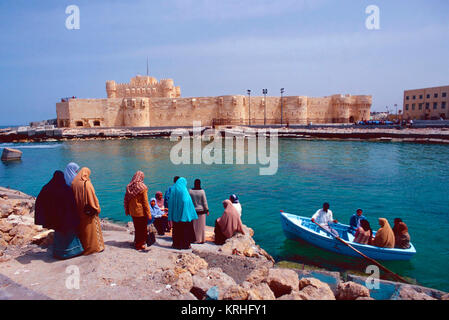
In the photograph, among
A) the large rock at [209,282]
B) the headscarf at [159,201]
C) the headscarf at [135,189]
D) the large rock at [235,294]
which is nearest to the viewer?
the large rock at [235,294]

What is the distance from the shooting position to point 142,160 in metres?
19.2

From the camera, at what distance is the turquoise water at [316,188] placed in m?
6.48

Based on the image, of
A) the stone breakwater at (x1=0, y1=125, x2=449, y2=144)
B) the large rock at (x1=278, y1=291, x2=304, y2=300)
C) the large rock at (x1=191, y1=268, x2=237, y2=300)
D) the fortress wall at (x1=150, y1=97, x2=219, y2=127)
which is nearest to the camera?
the large rock at (x1=278, y1=291, x2=304, y2=300)

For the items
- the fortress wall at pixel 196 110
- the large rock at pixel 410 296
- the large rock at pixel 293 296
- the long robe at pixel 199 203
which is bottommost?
the large rock at pixel 410 296

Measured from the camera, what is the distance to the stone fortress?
128ft

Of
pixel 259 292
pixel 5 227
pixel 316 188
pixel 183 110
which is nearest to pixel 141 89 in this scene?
pixel 183 110

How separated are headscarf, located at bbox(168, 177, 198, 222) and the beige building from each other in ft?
150

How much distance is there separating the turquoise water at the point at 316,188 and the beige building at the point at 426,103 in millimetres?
26323

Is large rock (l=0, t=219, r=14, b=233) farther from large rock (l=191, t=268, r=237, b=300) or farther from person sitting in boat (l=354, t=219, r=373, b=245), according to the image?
person sitting in boat (l=354, t=219, r=373, b=245)

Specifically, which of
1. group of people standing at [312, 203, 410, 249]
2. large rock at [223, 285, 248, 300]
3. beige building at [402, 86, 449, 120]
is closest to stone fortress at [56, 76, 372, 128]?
beige building at [402, 86, 449, 120]

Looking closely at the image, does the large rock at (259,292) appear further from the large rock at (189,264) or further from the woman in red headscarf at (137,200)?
the woman in red headscarf at (137,200)

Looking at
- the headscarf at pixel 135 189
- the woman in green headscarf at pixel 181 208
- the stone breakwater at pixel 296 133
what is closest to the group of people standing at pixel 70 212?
the headscarf at pixel 135 189
